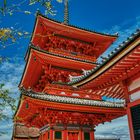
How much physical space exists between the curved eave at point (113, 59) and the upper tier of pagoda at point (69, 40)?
8849 millimetres

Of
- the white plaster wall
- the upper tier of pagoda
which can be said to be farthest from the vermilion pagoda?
the white plaster wall

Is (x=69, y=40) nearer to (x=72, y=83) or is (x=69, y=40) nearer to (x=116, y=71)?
(x=72, y=83)

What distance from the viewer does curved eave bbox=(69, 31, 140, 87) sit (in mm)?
6153

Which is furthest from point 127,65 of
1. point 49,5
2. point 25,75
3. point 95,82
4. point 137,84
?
point 25,75

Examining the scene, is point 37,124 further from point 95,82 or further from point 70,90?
point 95,82

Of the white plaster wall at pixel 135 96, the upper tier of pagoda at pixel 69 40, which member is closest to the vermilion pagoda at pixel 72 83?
the upper tier of pagoda at pixel 69 40

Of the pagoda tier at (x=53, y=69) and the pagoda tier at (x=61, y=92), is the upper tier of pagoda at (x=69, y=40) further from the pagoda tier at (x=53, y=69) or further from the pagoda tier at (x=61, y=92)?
the pagoda tier at (x=53, y=69)

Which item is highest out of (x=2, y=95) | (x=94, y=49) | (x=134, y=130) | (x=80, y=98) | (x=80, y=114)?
(x=94, y=49)

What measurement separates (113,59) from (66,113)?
23.2ft

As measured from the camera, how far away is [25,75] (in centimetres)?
1855

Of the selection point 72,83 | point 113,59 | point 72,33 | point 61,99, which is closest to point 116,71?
point 113,59

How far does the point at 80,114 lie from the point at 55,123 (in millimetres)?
1773

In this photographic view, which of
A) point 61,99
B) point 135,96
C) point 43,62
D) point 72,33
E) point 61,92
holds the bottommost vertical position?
point 135,96

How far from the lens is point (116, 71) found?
→ 7836mm
